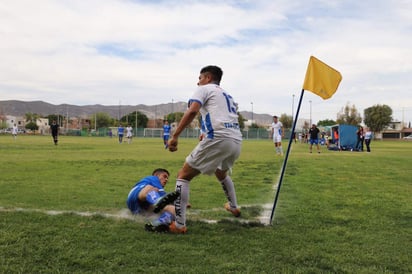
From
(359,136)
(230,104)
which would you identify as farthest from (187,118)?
(359,136)

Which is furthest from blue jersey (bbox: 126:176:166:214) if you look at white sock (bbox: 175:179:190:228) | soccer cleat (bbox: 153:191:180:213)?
white sock (bbox: 175:179:190:228)

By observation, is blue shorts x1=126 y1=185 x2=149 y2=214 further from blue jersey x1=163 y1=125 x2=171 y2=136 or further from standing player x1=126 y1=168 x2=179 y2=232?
blue jersey x1=163 y1=125 x2=171 y2=136

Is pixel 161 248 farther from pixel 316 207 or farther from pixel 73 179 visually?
pixel 73 179

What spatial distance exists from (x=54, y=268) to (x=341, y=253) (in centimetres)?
264

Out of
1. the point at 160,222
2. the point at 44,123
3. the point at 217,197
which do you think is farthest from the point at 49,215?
the point at 44,123

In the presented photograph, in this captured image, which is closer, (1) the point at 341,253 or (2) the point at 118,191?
(1) the point at 341,253

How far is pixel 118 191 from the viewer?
7.57 m

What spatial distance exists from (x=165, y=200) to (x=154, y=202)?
0.56 m

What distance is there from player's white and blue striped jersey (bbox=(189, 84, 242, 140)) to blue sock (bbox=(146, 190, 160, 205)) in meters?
1.18

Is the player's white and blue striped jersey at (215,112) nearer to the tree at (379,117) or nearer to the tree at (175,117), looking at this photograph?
the tree at (379,117)

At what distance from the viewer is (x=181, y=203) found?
462cm

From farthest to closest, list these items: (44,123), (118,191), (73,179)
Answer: (44,123), (73,179), (118,191)

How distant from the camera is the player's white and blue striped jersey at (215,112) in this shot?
458cm

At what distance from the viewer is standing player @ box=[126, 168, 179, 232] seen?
14.9ft
